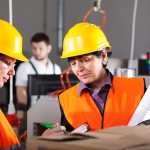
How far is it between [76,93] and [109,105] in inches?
7.0

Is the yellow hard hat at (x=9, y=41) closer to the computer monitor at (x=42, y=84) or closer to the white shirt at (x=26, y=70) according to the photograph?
the computer monitor at (x=42, y=84)

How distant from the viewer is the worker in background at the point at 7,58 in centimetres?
144

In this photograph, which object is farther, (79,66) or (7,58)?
(79,66)

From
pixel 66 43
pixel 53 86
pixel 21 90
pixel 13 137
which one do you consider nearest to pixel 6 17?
pixel 21 90

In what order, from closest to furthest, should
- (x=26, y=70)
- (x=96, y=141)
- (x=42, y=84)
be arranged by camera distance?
(x=96, y=141) < (x=42, y=84) < (x=26, y=70)

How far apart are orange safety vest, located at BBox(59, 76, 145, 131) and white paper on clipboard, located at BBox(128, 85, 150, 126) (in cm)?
5

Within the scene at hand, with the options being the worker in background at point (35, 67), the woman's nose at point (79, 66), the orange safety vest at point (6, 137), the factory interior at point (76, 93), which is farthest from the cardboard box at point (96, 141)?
the worker in background at point (35, 67)

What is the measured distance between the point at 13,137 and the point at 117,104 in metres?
0.50

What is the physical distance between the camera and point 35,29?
17.0 feet

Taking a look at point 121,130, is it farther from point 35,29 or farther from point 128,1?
point 35,29

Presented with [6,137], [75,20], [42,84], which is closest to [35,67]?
[42,84]

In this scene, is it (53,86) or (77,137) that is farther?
(53,86)

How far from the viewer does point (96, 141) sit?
2.69 ft

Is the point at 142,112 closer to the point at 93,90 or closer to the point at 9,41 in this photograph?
→ the point at 93,90
